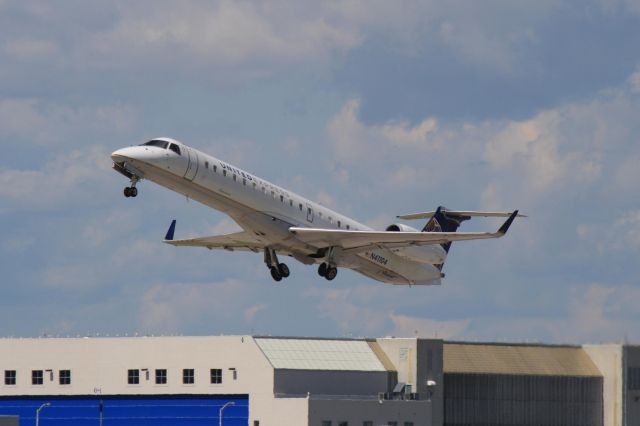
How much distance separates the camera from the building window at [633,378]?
3883 inches

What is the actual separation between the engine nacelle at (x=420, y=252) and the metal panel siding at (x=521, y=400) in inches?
811

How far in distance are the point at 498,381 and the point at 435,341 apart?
5.59 m

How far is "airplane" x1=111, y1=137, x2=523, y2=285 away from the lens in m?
63.6

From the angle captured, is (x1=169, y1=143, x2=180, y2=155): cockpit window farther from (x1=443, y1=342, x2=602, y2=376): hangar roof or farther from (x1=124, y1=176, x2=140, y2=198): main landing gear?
(x1=443, y1=342, x2=602, y2=376): hangar roof

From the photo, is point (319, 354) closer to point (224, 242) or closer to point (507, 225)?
point (224, 242)

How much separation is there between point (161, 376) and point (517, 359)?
2210cm

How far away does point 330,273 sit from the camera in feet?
236

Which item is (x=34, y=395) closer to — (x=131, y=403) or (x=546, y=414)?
(x=131, y=403)

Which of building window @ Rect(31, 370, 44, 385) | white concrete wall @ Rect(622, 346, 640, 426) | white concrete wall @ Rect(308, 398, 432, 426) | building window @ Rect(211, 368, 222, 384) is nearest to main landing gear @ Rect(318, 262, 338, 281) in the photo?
white concrete wall @ Rect(308, 398, 432, 426)

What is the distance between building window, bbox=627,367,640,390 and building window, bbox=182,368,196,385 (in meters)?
26.4

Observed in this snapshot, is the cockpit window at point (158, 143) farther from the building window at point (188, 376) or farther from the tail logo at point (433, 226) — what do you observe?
the building window at point (188, 376)

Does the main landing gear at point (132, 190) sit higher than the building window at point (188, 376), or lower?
higher

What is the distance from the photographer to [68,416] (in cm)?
9575

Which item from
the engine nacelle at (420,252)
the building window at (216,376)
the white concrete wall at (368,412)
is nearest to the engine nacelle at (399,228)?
the engine nacelle at (420,252)
